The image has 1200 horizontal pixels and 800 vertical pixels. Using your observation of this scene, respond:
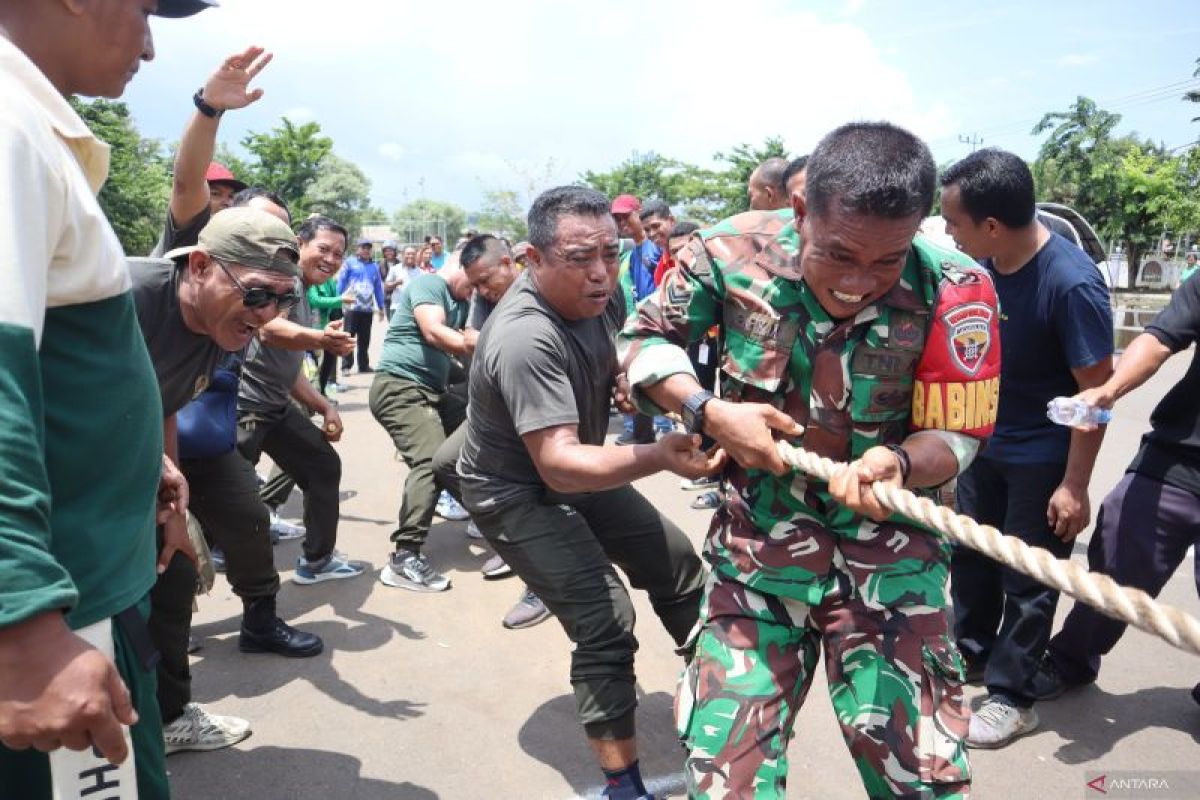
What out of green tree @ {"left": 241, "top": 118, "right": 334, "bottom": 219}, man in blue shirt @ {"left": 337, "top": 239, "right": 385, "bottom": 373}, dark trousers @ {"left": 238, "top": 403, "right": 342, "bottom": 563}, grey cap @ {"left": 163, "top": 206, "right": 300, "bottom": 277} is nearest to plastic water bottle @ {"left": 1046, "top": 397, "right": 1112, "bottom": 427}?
grey cap @ {"left": 163, "top": 206, "right": 300, "bottom": 277}

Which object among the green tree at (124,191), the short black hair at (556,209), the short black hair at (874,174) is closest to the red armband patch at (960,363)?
the short black hair at (874,174)

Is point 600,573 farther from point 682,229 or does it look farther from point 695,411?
point 682,229

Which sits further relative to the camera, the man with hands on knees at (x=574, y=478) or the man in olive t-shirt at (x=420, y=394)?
the man in olive t-shirt at (x=420, y=394)

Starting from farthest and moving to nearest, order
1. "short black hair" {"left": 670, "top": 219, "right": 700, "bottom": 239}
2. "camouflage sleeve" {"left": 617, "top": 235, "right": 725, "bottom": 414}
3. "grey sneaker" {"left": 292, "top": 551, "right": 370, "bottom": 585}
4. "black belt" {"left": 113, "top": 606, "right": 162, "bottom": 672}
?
1. "short black hair" {"left": 670, "top": 219, "right": 700, "bottom": 239}
2. "grey sneaker" {"left": 292, "top": 551, "right": 370, "bottom": 585}
3. "camouflage sleeve" {"left": 617, "top": 235, "right": 725, "bottom": 414}
4. "black belt" {"left": 113, "top": 606, "right": 162, "bottom": 672}

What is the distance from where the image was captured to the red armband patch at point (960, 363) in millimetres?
1944

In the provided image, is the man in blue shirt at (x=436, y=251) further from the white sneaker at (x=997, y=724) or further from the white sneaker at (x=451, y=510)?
the white sneaker at (x=997, y=724)

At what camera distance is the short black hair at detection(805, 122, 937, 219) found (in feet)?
5.65

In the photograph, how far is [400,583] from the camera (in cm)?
484

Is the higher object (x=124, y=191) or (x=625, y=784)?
(x=124, y=191)

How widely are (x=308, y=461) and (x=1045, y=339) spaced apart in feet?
12.3

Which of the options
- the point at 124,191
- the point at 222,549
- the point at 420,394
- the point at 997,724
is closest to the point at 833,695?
the point at 997,724

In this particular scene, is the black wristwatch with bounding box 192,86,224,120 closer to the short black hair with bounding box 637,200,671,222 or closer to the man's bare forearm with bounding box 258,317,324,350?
the man's bare forearm with bounding box 258,317,324,350

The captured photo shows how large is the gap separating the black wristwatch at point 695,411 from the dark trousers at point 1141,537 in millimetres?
2256

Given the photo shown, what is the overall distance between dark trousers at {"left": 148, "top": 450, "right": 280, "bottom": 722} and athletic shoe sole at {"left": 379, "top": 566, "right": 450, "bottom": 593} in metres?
0.99
